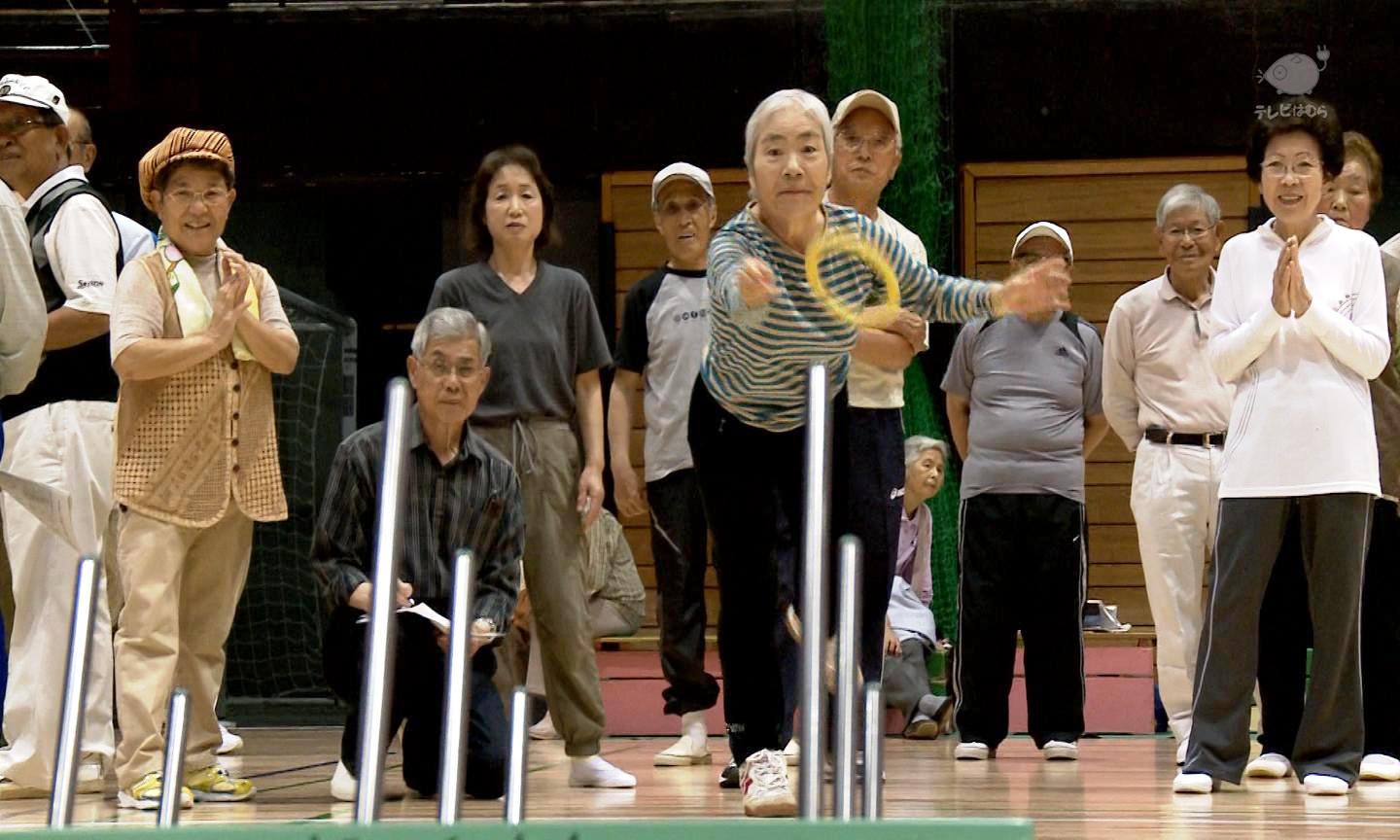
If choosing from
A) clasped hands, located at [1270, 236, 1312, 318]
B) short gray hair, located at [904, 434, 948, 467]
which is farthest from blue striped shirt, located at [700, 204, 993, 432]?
short gray hair, located at [904, 434, 948, 467]

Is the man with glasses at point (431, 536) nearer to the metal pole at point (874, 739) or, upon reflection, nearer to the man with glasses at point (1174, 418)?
the man with glasses at point (1174, 418)

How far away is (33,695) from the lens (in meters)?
3.95

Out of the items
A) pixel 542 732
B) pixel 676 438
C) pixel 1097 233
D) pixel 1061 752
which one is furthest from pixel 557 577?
pixel 1097 233

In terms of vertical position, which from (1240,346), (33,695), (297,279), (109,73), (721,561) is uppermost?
(109,73)

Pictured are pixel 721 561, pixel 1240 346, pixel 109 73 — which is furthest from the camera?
pixel 109 73

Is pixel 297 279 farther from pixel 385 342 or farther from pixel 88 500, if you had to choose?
pixel 88 500

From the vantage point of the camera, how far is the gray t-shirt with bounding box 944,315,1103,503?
5.12 metres

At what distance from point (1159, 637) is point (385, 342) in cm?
474

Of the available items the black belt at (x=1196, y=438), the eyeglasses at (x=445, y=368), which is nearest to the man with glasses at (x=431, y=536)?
the eyeglasses at (x=445, y=368)

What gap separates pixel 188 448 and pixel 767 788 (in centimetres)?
153

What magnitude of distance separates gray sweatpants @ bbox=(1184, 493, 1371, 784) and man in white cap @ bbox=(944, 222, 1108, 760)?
1108mm

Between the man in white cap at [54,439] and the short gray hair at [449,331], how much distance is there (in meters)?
0.69

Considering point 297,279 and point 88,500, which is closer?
point 88,500

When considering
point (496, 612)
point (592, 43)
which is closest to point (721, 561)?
point (496, 612)
